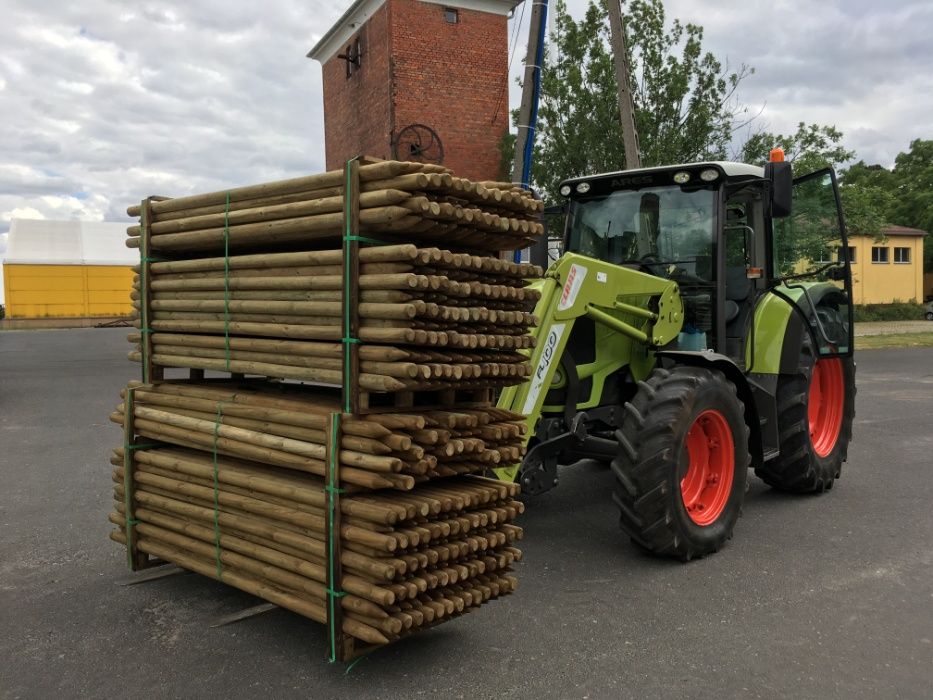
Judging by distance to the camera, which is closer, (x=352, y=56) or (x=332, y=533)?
(x=332, y=533)

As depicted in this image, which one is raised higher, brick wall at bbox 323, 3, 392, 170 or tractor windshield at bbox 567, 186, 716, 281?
brick wall at bbox 323, 3, 392, 170

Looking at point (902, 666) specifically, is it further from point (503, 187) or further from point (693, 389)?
point (503, 187)

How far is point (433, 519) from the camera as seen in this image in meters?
3.72

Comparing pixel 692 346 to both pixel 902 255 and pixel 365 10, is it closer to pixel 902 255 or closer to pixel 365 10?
pixel 365 10

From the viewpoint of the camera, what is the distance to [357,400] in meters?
3.64

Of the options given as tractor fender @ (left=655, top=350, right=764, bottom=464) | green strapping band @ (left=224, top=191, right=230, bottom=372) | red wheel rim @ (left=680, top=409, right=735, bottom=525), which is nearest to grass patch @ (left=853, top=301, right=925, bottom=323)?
tractor fender @ (left=655, top=350, right=764, bottom=464)

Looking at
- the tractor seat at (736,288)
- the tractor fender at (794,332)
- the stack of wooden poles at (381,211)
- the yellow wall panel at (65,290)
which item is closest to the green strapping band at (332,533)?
the stack of wooden poles at (381,211)

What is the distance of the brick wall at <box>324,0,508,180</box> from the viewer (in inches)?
987

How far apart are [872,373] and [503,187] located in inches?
642

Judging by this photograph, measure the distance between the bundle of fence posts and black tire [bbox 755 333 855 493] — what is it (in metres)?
3.53

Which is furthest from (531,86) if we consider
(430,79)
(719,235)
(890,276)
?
(890,276)

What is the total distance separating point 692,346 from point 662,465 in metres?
1.68

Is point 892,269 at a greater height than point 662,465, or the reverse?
point 892,269

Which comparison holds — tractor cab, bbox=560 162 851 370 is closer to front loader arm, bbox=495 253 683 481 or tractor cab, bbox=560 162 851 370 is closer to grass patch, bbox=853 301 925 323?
front loader arm, bbox=495 253 683 481
